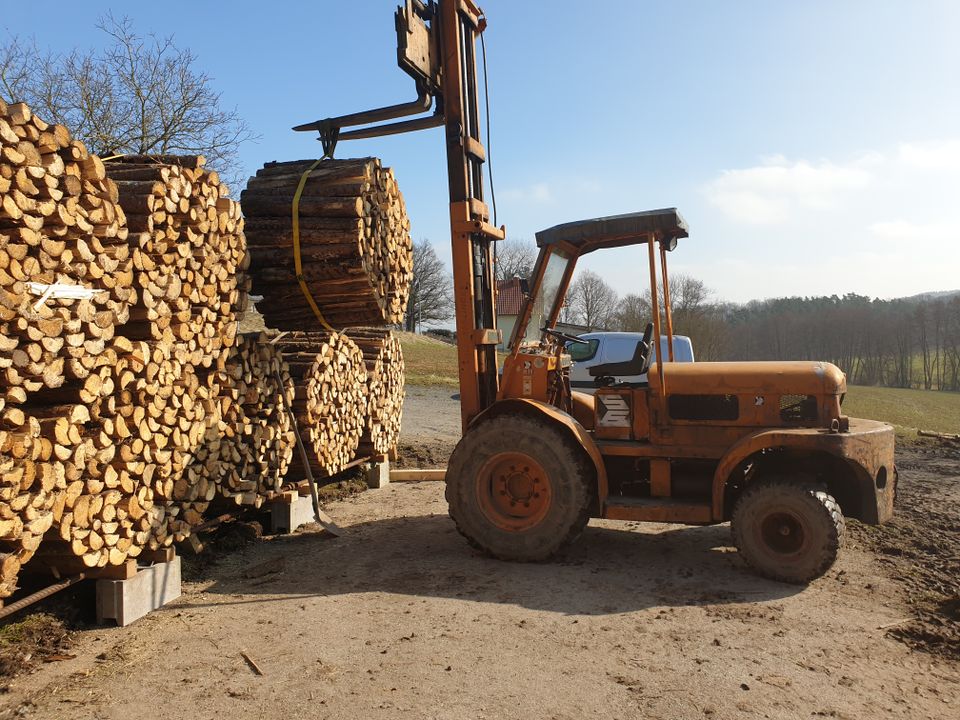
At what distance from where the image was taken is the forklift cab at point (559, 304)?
616cm

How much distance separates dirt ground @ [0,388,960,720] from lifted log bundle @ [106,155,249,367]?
6.27 ft

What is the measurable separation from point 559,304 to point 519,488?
5.78 ft

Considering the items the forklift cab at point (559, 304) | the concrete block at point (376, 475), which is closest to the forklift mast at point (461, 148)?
the forklift cab at point (559, 304)

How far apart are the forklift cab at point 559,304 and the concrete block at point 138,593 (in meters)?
2.95

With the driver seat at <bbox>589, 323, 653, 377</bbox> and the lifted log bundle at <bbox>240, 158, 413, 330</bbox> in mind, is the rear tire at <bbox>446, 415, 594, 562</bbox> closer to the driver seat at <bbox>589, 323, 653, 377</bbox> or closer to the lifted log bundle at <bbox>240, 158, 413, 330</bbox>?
the driver seat at <bbox>589, 323, 653, 377</bbox>

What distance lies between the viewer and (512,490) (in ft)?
20.3

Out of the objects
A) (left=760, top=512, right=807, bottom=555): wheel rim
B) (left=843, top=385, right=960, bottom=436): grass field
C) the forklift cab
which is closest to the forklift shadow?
(left=760, top=512, right=807, bottom=555): wheel rim

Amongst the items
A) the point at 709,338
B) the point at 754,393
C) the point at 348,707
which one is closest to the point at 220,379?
the point at 348,707

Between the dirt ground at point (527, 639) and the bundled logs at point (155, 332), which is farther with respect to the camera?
the bundled logs at point (155, 332)

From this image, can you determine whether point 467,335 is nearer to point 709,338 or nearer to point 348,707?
point 348,707

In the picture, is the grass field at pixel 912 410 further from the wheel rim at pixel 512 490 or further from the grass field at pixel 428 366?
the wheel rim at pixel 512 490

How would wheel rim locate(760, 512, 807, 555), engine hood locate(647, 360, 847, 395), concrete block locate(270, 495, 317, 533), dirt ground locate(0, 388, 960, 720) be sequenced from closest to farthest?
dirt ground locate(0, 388, 960, 720) → wheel rim locate(760, 512, 807, 555) → engine hood locate(647, 360, 847, 395) → concrete block locate(270, 495, 317, 533)

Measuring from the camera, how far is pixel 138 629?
4672 millimetres

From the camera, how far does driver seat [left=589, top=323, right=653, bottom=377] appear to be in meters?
6.19
